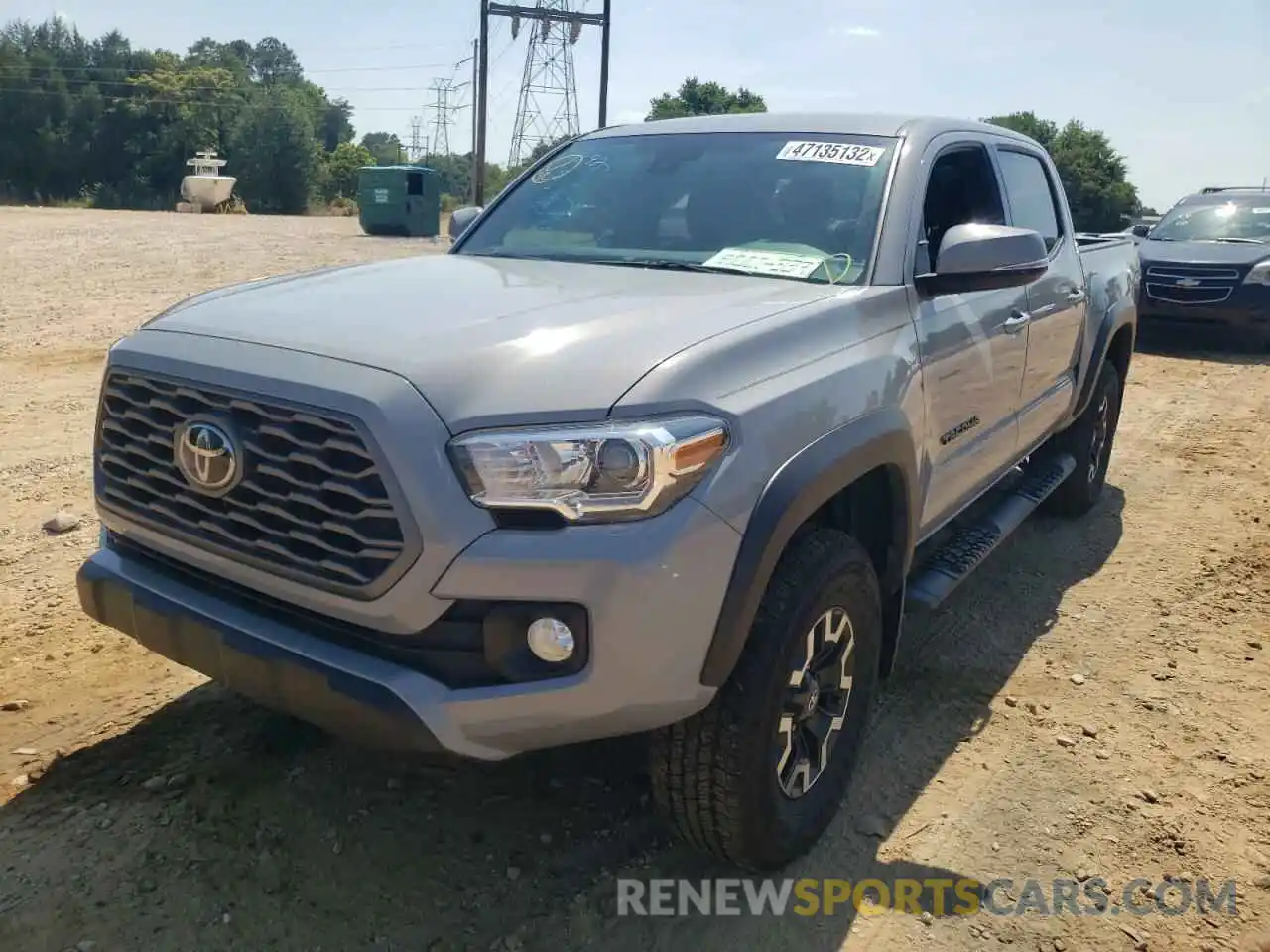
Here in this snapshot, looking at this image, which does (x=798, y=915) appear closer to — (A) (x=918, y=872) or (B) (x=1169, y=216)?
(A) (x=918, y=872)

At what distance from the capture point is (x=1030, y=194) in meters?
4.66

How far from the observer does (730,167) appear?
359 cm

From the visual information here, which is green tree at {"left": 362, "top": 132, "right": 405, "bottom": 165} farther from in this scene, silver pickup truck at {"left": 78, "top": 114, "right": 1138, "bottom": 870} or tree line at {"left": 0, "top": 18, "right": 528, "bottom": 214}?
silver pickup truck at {"left": 78, "top": 114, "right": 1138, "bottom": 870}

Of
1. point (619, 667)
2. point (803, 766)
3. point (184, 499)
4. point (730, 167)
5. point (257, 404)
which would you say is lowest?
point (803, 766)

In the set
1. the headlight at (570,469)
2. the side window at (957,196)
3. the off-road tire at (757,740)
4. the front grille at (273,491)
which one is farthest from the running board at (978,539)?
the front grille at (273,491)

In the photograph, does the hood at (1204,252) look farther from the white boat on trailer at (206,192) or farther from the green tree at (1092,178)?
the white boat on trailer at (206,192)

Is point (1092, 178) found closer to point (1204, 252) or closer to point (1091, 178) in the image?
point (1091, 178)

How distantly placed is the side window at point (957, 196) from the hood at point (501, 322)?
34.5 inches

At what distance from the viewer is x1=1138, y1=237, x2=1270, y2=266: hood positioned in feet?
36.8

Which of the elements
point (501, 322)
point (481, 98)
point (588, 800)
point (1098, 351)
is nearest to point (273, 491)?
point (501, 322)

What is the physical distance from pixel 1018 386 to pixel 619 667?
2577mm

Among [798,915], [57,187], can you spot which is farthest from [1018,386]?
[57,187]

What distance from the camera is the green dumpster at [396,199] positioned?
84.7 ft

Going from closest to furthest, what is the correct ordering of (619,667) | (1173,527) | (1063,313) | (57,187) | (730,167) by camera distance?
(619,667) < (730,167) < (1063,313) < (1173,527) < (57,187)
